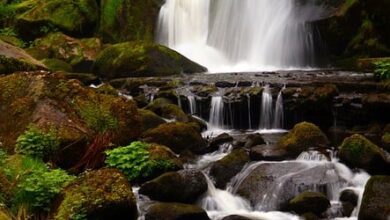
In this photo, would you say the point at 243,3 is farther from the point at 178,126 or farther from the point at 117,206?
the point at 117,206

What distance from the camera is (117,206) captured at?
254 inches

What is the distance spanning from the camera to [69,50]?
2050 centimetres

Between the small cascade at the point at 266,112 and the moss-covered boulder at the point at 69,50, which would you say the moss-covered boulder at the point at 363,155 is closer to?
the small cascade at the point at 266,112

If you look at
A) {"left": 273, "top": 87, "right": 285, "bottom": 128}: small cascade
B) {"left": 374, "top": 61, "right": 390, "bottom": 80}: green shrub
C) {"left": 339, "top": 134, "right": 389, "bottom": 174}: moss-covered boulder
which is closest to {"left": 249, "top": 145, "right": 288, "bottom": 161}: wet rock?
{"left": 339, "top": 134, "right": 389, "bottom": 174}: moss-covered boulder

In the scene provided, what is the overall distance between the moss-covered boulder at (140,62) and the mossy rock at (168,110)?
4.63 metres

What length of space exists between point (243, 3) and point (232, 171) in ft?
46.5

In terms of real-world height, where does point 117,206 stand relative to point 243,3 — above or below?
below

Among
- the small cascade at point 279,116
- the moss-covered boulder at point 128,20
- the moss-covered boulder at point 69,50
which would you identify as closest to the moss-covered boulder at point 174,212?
the small cascade at point 279,116

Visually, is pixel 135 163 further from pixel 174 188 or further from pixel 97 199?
pixel 97 199

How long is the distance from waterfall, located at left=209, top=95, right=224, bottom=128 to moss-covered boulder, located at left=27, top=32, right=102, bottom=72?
312 inches

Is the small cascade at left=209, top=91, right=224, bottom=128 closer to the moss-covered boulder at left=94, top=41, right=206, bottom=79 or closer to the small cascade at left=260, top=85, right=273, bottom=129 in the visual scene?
the small cascade at left=260, top=85, right=273, bottom=129

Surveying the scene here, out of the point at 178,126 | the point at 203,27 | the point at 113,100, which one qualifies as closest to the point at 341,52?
the point at 203,27

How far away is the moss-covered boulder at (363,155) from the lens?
333 inches

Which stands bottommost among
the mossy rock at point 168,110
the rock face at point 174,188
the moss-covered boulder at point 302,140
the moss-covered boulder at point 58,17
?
the rock face at point 174,188
